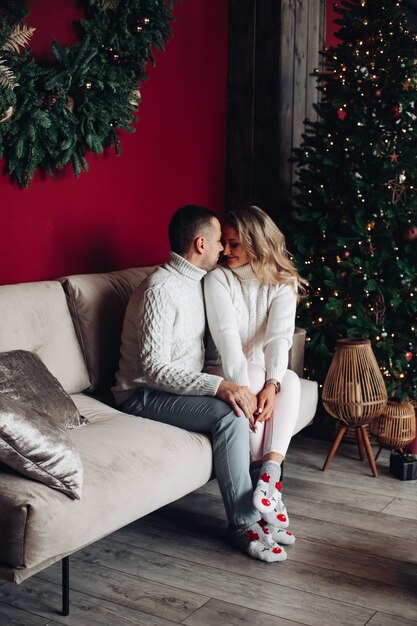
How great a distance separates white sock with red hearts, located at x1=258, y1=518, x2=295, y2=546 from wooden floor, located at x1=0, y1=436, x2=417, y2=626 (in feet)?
0.10

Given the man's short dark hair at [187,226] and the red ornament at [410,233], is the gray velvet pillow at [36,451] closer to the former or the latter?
the man's short dark hair at [187,226]

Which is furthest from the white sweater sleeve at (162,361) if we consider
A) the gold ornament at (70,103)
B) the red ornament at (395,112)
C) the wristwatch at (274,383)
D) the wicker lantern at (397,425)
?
the red ornament at (395,112)

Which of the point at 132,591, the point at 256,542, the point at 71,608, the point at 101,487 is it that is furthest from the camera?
the point at 256,542

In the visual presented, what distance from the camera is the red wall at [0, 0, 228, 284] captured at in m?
3.11

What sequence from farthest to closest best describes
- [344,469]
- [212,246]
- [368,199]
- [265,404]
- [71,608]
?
1. [368,199]
2. [344,469]
3. [212,246]
4. [265,404]
5. [71,608]

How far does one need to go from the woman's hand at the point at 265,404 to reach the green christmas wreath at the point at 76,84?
1.21 meters

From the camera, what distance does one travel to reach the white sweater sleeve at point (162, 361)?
2.77 meters

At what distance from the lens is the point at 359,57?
3719mm

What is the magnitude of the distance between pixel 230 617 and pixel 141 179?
217 cm

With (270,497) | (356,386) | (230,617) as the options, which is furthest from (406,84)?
(230,617)

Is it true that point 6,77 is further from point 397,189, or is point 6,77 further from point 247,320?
point 397,189

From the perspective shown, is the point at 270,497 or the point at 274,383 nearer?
the point at 270,497

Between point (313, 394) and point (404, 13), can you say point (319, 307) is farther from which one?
point (404, 13)

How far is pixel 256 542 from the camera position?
2646 millimetres
